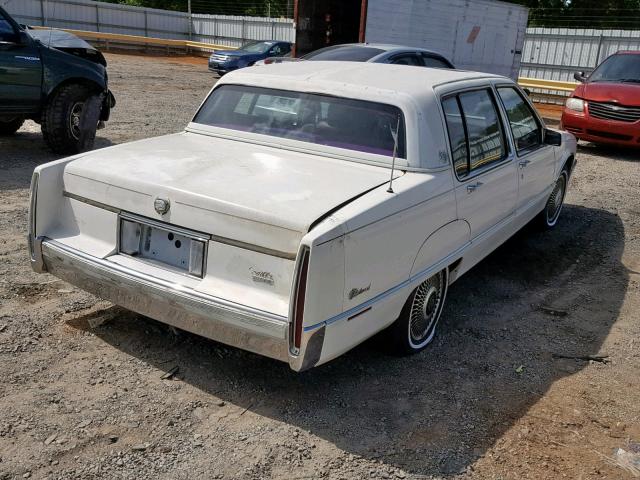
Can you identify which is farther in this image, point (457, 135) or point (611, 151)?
point (611, 151)

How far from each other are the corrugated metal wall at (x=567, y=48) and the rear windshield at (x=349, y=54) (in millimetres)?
13710

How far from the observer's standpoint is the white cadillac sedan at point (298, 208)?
313 cm

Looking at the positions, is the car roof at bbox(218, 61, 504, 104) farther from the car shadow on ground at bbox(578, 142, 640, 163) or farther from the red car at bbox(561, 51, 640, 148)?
the car shadow on ground at bbox(578, 142, 640, 163)

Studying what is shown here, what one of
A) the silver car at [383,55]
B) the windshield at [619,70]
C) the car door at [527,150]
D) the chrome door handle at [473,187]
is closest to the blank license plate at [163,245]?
the chrome door handle at [473,187]

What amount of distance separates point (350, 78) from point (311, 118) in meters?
0.42

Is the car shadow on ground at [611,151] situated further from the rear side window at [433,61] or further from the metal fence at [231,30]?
the metal fence at [231,30]

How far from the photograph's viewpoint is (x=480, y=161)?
452cm

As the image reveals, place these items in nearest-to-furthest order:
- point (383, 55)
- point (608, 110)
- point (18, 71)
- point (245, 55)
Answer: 1. point (18, 71)
2. point (383, 55)
3. point (608, 110)
4. point (245, 55)

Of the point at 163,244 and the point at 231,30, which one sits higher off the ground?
the point at 163,244

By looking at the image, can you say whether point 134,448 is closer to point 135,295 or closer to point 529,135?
point 135,295

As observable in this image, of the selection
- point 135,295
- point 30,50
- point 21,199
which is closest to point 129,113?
point 30,50

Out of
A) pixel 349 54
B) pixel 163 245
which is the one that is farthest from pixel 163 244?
pixel 349 54

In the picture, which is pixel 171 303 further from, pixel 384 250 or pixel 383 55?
pixel 383 55

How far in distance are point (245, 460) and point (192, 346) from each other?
43.1 inches
